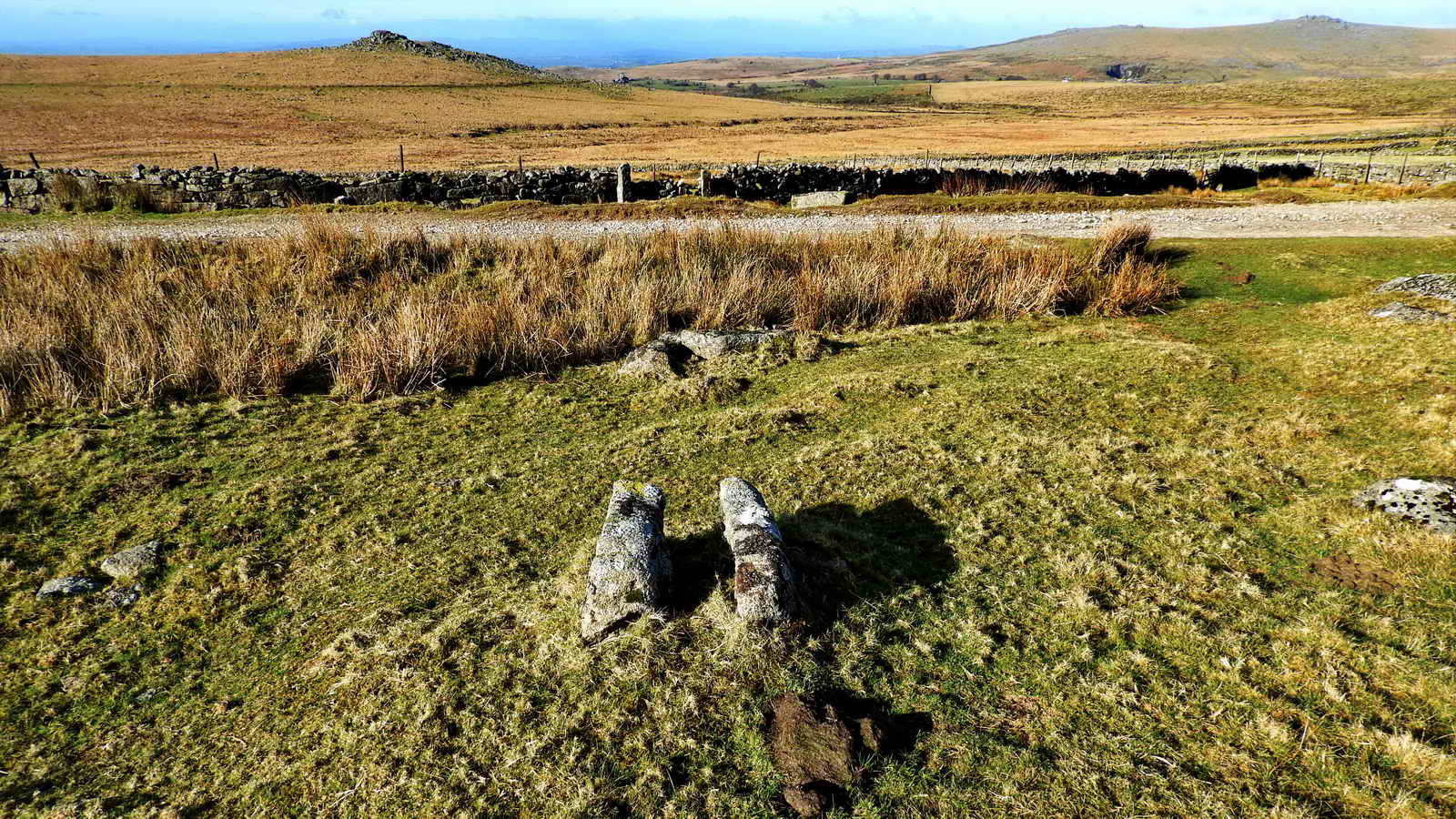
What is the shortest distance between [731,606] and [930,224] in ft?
50.7

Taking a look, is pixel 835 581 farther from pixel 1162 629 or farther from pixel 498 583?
pixel 498 583

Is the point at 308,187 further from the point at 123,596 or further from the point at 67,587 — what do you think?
the point at 123,596

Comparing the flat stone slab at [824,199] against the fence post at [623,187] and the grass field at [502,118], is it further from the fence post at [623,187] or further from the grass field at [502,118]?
the grass field at [502,118]

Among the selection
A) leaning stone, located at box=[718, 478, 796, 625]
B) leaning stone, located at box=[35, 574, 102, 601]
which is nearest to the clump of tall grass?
leaning stone, located at box=[35, 574, 102, 601]

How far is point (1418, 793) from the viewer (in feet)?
9.85

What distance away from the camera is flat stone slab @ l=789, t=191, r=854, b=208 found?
2208 cm

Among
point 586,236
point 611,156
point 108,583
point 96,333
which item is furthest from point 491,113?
point 108,583

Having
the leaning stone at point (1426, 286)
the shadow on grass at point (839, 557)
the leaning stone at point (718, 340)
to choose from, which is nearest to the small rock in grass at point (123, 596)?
the shadow on grass at point (839, 557)

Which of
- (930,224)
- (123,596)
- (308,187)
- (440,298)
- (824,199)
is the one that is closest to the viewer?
(123,596)

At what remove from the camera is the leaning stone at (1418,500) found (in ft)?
15.7

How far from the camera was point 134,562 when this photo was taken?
200 inches

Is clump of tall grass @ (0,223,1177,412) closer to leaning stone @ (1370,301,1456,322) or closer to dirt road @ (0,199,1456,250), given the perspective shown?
dirt road @ (0,199,1456,250)

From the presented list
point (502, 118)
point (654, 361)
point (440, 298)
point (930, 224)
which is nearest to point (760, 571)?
point (654, 361)

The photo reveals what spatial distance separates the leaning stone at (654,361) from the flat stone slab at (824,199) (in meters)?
13.8
